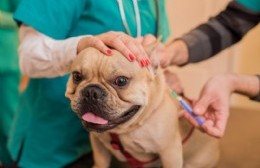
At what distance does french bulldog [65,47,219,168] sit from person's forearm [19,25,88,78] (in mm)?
45

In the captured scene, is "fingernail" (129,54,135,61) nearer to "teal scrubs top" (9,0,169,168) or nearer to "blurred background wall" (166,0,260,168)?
"teal scrubs top" (9,0,169,168)

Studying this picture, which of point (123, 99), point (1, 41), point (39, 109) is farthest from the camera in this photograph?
point (1, 41)

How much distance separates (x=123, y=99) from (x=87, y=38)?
0.11 metres

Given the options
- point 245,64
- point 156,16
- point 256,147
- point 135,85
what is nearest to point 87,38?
point 135,85

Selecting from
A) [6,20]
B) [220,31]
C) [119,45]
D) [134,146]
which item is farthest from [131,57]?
[6,20]

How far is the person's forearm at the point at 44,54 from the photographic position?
0.66m

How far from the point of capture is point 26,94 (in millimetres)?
875

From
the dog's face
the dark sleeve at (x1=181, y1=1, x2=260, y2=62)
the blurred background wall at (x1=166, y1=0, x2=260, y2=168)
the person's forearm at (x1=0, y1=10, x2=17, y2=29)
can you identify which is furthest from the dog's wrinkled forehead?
the blurred background wall at (x1=166, y1=0, x2=260, y2=168)

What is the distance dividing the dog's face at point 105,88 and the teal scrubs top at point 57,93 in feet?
0.42

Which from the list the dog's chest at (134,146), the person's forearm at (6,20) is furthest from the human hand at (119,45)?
the person's forearm at (6,20)

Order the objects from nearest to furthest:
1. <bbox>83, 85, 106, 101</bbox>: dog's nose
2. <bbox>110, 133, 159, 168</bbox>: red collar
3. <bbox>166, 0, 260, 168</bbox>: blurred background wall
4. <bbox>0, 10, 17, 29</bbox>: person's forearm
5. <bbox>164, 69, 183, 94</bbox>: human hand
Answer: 1. <bbox>83, 85, 106, 101</bbox>: dog's nose
2. <bbox>110, 133, 159, 168</bbox>: red collar
3. <bbox>164, 69, 183, 94</bbox>: human hand
4. <bbox>0, 10, 17, 29</bbox>: person's forearm
5. <bbox>166, 0, 260, 168</bbox>: blurred background wall

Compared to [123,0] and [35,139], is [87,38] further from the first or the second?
[35,139]

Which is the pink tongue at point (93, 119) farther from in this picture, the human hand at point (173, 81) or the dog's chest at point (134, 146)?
the human hand at point (173, 81)

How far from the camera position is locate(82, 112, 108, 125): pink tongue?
1.96 feet
